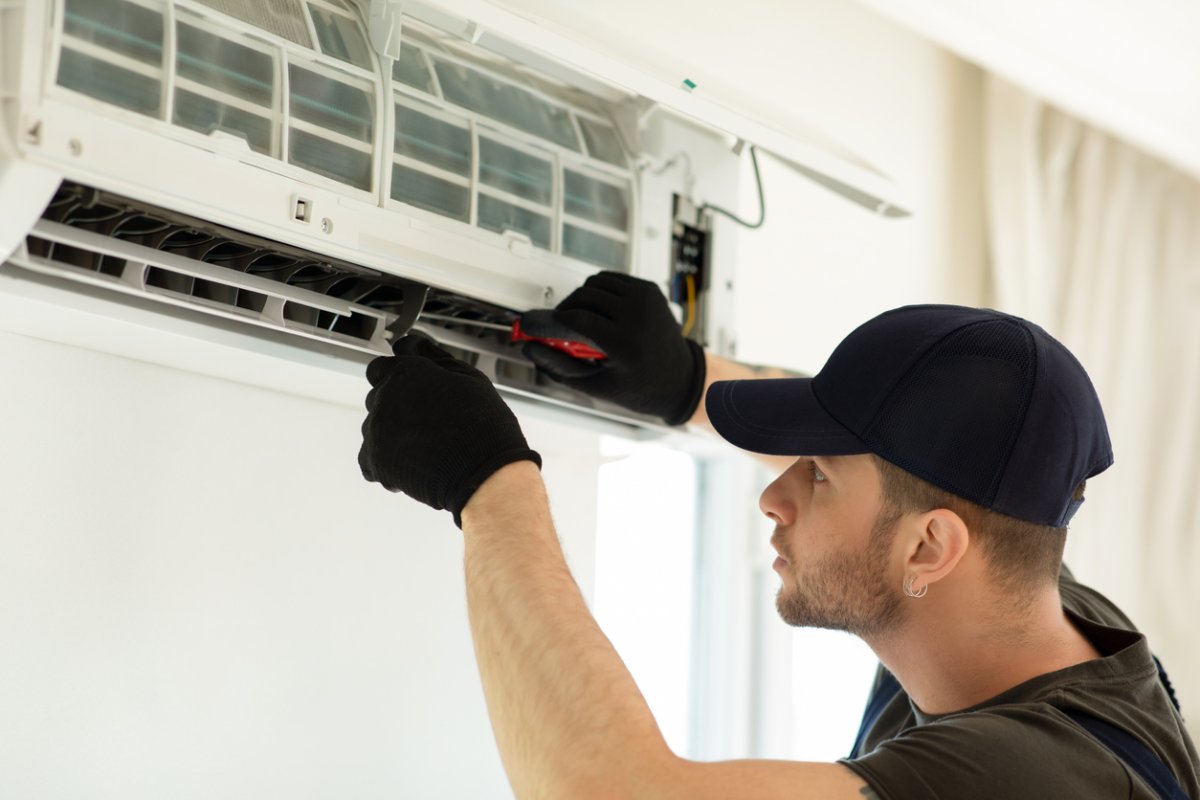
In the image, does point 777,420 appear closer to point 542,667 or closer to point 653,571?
point 542,667

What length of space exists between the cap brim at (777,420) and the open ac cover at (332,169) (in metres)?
0.21

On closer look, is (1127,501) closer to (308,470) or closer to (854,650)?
(854,650)

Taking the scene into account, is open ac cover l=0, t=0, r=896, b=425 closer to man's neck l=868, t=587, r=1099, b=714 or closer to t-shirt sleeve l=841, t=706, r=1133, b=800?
man's neck l=868, t=587, r=1099, b=714

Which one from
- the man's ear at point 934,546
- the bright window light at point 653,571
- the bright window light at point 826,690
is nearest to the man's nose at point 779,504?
the man's ear at point 934,546

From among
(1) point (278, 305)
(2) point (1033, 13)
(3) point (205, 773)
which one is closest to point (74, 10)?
(1) point (278, 305)

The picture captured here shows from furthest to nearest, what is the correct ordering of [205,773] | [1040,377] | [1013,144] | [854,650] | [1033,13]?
1. [1013,144]
2. [854,650]
3. [1033,13]
4. [205,773]
5. [1040,377]

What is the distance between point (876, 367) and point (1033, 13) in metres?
1.23

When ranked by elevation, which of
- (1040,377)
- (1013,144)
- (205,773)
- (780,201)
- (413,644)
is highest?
(1013,144)

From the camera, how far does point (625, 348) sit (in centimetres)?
135

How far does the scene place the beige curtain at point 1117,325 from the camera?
8.62 ft

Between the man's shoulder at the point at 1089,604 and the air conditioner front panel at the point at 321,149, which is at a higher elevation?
the air conditioner front panel at the point at 321,149

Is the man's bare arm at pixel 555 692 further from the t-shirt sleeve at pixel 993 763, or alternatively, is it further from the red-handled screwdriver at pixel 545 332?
the red-handled screwdriver at pixel 545 332

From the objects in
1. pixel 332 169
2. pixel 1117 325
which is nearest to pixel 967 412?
pixel 332 169

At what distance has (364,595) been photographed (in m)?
1.48
